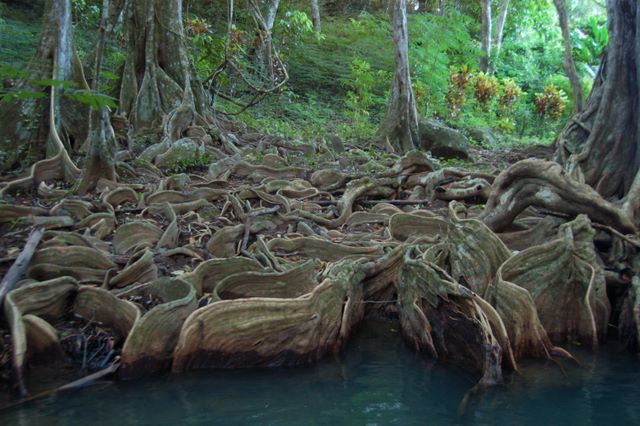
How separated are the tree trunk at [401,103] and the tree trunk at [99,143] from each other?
548cm

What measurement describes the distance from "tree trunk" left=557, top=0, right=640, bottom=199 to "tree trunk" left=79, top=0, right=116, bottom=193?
16.7 ft

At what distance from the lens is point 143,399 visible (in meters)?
3.44

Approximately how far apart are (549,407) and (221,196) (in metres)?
4.58

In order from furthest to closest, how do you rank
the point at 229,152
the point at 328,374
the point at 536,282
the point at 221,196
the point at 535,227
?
1. the point at 229,152
2. the point at 221,196
3. the point at 535,227
4. the point at 536,282
5. the point at 328,374

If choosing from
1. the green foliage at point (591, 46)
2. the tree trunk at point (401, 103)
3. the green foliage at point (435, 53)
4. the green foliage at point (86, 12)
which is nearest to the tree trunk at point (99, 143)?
the tree trunk at point (401, 103)

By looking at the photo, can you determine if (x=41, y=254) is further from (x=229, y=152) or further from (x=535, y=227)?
(x=229, y=152)

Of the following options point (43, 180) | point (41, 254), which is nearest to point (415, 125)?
point (43, 180)

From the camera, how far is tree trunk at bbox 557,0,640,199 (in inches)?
223

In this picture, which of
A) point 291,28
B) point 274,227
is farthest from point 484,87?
point 274,227

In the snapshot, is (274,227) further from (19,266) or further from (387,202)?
(19,266)

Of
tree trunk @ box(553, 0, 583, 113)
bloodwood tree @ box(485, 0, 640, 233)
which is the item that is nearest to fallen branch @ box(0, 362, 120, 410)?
bloodwood tree @ box(485, 0, 640, 233)

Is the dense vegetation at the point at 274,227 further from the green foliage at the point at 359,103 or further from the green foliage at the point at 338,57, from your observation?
the green foliage at the point at 338,57

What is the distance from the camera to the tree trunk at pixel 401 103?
10.7 metres

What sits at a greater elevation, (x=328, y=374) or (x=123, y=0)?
(x=123, y=0)
